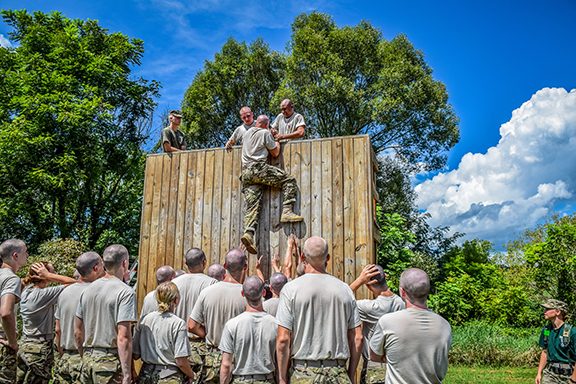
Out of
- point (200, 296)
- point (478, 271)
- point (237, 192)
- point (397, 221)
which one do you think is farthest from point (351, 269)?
point (478, 271)

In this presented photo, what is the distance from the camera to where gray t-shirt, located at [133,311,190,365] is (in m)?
4.07

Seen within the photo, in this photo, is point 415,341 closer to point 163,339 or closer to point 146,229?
point 163,339

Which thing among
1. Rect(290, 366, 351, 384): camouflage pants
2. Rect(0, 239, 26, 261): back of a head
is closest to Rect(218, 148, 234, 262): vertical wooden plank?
Rect(0, 239, 26, 261): back of a head

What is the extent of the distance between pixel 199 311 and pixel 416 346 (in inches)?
86.1

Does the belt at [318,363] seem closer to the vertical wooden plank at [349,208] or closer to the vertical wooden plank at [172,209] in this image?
the vertical wooden plank at [349,208]

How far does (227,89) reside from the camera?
25.8m

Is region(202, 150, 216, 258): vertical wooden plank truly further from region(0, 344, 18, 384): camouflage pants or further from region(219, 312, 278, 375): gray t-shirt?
region(219, 312, 278, 375): gray t-shirt

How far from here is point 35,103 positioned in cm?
1880

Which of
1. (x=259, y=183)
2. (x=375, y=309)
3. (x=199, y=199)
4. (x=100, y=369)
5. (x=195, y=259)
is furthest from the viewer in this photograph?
(x=199, y=199)

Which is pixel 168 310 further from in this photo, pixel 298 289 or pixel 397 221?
pixel 397 221

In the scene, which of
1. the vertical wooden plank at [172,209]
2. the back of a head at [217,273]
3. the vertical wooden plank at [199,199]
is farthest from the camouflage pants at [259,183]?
the back of a head at [217,273]

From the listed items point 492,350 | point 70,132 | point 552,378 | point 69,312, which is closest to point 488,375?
point 492,350

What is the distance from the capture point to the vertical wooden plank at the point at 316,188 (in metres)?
7.40

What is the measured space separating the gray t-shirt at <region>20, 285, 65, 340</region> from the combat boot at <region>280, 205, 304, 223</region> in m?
3.28
